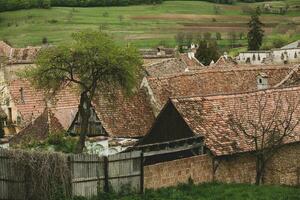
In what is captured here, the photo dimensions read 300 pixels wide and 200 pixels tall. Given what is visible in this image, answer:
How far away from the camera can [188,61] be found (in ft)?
245

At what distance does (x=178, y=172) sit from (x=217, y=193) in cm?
197

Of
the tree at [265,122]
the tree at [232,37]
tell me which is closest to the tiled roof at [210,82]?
the tree at [265,122]

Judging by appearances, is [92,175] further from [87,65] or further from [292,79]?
[292,79]

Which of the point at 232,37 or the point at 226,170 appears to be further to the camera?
the point at 232,37

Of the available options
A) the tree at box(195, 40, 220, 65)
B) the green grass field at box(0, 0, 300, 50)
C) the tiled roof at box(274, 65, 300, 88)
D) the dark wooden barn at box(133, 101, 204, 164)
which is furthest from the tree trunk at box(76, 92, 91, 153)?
the green grass field at box(0, 0, 300, 50)

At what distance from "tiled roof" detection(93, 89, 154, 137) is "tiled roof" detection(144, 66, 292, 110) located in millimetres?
1110

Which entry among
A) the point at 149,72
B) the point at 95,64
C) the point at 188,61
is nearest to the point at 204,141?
the point at 95,64

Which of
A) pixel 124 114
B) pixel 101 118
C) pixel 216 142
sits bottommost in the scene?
pixel 216 142

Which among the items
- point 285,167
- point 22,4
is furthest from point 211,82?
point 22,4

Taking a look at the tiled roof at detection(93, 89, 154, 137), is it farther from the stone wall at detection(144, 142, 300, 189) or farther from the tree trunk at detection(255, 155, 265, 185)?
the tree trunk at detection(255, 155, 265, 185)

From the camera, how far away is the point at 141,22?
573 ft

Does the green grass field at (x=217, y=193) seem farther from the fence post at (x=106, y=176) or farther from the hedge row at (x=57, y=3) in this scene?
the hedge row at (x=57, y=3)

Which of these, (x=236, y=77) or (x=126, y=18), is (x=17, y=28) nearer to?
(x=126, y=18)

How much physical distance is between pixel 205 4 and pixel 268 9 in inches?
663
